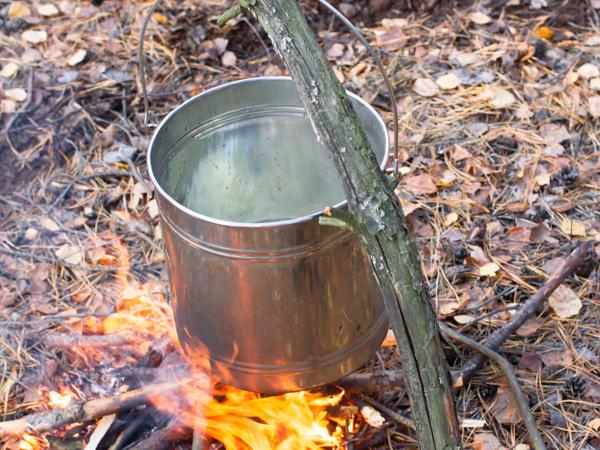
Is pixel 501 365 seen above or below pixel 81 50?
below

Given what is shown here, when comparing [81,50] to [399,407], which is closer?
[399,407]

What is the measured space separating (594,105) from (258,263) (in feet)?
6.30

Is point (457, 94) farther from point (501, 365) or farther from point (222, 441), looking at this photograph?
point (222, 441)

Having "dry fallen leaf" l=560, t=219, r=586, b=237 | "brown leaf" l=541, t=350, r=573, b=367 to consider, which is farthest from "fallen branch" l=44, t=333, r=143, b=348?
"dry fallen leaf" l=560, t=219, r=586, b=237

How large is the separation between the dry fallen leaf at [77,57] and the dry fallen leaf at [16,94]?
10.5 inches

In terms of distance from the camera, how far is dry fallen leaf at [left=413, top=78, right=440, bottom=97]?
3.00 metres

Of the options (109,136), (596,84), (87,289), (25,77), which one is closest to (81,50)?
(25,77)

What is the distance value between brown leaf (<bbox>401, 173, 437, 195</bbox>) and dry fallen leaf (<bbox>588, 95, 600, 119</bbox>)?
0.73 metres

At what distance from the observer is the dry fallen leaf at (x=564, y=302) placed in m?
2.17

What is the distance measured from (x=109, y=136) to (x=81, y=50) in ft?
1.86

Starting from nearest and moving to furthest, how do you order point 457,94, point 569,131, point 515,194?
point 515,194
point 569,131
point 457,94

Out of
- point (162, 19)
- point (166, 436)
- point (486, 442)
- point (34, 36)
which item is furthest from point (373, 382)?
point (34, 36)

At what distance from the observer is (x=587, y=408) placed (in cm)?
194

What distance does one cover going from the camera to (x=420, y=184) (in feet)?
8.64
